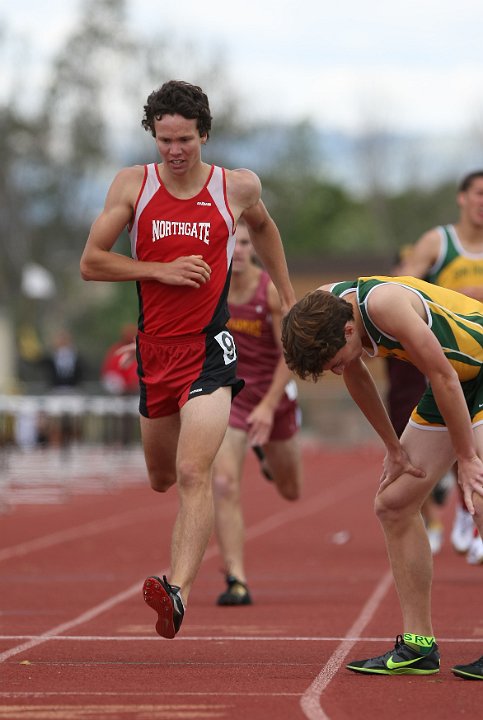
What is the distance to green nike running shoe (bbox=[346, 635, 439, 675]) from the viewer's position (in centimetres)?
628

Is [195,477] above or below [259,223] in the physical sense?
below

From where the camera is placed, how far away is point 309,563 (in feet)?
40.0

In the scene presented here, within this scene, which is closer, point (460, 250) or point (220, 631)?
point (220, 631)

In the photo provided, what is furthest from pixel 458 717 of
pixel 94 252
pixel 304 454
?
pixel 304 454

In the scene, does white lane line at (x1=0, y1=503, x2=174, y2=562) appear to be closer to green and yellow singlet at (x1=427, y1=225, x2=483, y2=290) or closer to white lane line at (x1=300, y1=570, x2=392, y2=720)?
white lane line at (x1=300, y1=570, x2=392, y2=720)

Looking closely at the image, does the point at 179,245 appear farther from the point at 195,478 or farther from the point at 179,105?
the point at 195,478

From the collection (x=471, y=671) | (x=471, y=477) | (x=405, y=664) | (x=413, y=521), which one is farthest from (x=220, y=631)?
(x=471, y=477)

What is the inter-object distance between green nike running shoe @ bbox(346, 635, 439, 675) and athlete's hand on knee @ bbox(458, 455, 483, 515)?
75 cm

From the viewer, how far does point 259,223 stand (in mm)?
7566

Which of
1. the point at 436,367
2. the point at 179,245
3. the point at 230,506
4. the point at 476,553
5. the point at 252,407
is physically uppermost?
the point at 179,245

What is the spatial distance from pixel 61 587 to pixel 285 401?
1.92 metres

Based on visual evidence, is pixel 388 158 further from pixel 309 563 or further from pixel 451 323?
pixel 451 323

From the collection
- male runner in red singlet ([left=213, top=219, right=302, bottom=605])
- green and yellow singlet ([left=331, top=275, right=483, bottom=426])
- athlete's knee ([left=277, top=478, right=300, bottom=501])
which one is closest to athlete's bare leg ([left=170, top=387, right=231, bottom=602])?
green and yellow singlet ([left=331, top=275, right=483, bottom=426])

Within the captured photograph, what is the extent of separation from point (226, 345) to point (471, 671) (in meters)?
1.96
